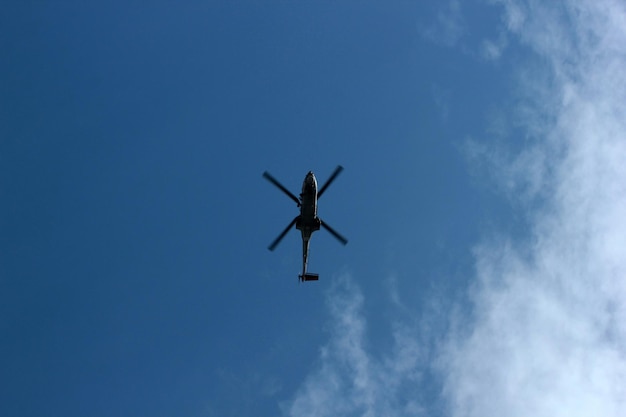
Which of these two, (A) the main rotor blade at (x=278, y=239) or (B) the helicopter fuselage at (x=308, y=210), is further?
(A) the main rotor blade at (x=278, y=239)

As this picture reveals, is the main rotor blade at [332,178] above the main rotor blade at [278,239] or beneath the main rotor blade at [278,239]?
above

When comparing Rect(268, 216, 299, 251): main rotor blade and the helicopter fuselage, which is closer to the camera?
the helicopter fuselage

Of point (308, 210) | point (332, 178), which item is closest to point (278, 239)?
point (308, 210)

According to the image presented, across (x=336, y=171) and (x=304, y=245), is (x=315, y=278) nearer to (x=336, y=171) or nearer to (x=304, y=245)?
(x=304, y=245)

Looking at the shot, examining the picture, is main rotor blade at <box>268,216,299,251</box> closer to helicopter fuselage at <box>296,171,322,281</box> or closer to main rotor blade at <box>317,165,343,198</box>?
helicopter fuselage at <box>296,171,322,281</box>

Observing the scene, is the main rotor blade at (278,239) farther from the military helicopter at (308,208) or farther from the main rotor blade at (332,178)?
the main rotor blade at (332,178)

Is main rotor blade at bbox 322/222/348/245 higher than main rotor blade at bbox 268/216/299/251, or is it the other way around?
main rotor blade at bbox 322/222/348/245

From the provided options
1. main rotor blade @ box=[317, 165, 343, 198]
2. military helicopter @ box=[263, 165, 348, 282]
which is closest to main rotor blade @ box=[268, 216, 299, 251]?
military helicopter @ box=[263, 165, 348, 282]

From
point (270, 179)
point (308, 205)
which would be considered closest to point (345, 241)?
point (308, 205)

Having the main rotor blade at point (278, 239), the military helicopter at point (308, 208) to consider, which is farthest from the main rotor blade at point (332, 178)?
the main rotor blade at point (278, 239)

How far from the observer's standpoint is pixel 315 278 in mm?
90250

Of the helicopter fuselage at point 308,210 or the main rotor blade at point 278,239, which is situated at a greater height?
the helicopter fuselage at point 308,210

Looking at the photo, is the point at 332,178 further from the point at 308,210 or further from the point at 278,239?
the point at 278,239

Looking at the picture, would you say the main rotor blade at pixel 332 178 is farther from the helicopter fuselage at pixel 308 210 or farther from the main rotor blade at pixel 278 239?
the main rotor blade at pixel 278 239
